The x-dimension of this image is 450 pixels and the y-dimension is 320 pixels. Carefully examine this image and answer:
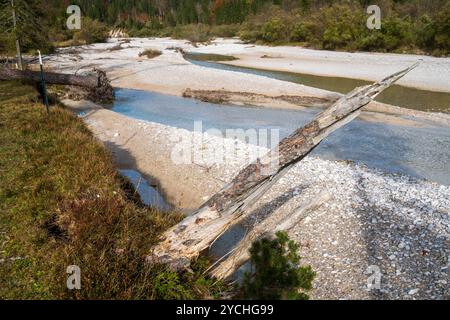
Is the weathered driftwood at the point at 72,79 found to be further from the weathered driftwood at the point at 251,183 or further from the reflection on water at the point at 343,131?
the weathered driftwood at the point at 251,183

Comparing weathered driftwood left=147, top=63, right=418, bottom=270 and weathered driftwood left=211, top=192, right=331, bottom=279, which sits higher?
weathered driftwood left=147, top=63, right=418, bottom=270

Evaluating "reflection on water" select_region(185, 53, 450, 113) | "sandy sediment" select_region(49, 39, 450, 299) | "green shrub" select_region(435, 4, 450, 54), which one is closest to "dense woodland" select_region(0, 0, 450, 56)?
"green shrub" select_region(435, 4, 450, 54)

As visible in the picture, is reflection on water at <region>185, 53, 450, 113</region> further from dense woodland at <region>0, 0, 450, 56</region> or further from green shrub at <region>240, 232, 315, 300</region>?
green shrub at <region>240, 232, 315, 300</region>

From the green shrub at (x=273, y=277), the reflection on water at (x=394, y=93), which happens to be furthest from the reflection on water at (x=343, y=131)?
the green shrub at (x=273, y=277)

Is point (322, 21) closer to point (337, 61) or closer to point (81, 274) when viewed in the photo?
point (337, 61)

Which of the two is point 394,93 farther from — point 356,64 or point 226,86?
point 356,64

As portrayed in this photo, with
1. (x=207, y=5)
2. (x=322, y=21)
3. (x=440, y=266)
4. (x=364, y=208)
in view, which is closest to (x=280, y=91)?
(x=364, y=208)
